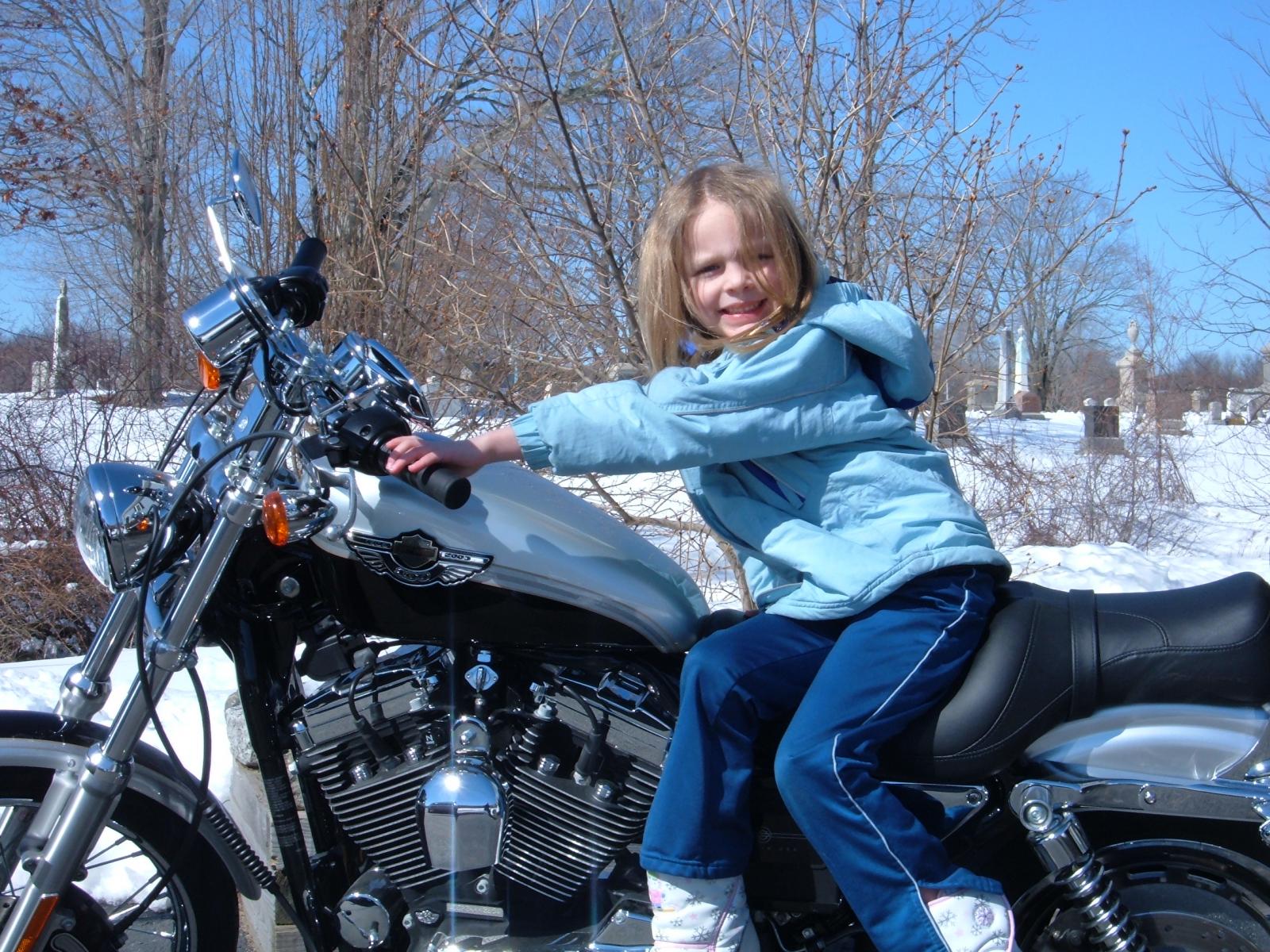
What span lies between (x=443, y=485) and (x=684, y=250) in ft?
2.75

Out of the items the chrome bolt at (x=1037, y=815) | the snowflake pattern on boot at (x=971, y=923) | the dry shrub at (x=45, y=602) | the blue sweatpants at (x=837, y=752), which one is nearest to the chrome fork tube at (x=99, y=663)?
the blue sweatpants at (x=837, y=752)

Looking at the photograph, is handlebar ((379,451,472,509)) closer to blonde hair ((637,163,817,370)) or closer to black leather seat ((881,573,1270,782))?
blonde hair ((637,163,817,370))

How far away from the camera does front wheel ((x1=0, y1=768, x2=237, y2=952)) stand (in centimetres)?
211

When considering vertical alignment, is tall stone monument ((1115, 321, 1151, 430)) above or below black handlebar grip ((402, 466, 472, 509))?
above

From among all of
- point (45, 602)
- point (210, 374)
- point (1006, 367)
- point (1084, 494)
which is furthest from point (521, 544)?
point (1006, 367)

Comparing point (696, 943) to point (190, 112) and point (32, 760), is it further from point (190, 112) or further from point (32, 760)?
point (190, 112)

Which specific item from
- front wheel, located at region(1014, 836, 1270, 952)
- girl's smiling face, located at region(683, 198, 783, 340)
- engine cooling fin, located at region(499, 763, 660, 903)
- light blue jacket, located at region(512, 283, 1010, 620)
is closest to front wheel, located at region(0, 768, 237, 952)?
engine cooling fin, located at region(499, 763, 660, 903)

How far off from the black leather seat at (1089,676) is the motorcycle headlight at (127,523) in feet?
4.27

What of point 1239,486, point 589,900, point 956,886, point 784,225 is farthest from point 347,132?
point 1239,486

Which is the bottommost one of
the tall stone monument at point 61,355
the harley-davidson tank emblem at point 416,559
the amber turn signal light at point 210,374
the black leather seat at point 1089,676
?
the black leather seat at point 1089,676

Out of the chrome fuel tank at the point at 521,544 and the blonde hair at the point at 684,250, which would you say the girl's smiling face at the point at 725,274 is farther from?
the chrome fuel tank at the point at 521,544

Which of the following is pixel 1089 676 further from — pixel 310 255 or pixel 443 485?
pixel 310 255

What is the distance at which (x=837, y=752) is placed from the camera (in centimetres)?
195

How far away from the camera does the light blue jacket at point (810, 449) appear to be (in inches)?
82.4
